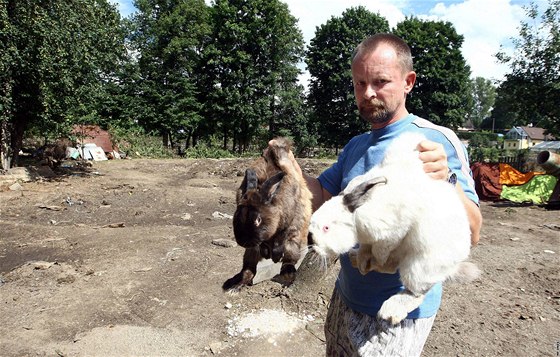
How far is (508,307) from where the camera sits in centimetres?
753

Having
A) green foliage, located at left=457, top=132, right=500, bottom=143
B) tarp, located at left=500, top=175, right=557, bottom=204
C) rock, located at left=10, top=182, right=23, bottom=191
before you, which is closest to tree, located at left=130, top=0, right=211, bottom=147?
rock, located at left=10, top=182, right=23, bottom=191

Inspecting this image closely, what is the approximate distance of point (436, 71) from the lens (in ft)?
143

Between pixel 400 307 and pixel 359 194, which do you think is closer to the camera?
pixel 359 194

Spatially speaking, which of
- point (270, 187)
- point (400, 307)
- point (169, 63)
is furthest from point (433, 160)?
point (169, 63)

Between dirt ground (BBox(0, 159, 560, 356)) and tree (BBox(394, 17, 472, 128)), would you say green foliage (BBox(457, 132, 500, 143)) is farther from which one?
dirt ground (BBox(0, 159, 560, 356))

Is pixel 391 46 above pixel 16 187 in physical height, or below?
above

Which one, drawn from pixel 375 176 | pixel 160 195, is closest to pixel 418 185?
pixel 375 176

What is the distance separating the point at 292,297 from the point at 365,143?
16.6 feet

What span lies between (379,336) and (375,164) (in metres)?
1.23

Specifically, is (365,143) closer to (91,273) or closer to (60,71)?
(91,273)

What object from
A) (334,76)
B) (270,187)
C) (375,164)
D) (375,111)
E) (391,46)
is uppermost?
(334,76)

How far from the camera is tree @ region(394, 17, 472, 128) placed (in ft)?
144

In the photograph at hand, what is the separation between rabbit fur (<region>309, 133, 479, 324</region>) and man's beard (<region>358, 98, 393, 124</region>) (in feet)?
1.91

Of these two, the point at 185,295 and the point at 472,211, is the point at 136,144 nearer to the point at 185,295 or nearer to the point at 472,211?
the point at 185,295
